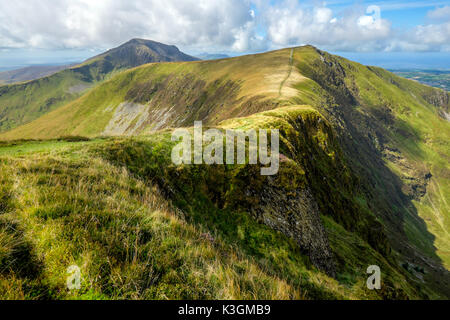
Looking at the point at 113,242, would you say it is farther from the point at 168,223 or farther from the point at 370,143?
the point at 370,143

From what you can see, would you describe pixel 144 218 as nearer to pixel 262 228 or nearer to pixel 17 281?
pixel 17 281

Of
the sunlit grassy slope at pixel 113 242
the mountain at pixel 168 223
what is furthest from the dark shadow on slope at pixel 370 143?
the sunlit grassy slope at pixel 113 242

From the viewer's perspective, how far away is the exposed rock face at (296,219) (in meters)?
12.6

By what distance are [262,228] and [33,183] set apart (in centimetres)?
993

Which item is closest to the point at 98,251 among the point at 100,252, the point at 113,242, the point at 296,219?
the point at 100,252

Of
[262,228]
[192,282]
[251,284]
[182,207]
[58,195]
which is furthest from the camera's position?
[262,228]

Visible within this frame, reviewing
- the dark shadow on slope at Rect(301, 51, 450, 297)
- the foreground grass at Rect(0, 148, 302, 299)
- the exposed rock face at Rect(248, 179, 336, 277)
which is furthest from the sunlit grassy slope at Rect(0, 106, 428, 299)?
the dark shadow on slope at Rect(301, 51, 450, 297)

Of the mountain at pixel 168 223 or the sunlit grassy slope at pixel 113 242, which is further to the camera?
the mountain at pixel 168 223

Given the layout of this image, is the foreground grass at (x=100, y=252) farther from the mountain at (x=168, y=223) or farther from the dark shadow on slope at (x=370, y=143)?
the dark shadow on slope at (x=370, y=143)

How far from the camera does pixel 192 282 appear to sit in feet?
13.9

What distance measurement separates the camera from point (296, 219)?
1372 cm

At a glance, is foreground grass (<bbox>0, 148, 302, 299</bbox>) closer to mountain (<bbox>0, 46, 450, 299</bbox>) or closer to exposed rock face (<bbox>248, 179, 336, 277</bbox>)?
mountain (<bbox>0, 46, 450, 299</bbox>)

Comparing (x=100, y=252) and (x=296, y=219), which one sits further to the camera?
(x=296, y=219)
